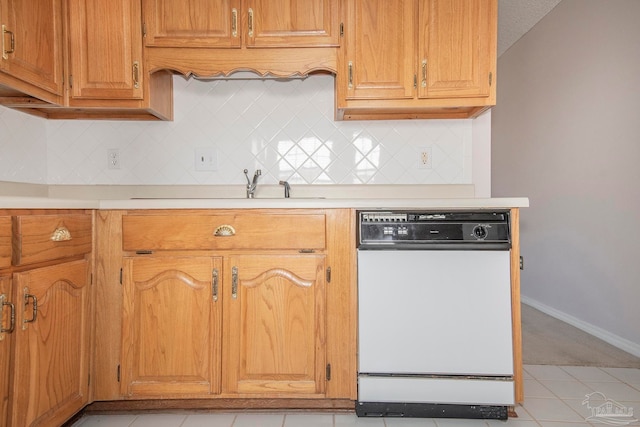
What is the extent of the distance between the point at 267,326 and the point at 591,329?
2457 millimetres

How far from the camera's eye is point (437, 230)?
1.54 meters

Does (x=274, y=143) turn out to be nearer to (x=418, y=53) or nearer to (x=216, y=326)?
(x=418, y=53)

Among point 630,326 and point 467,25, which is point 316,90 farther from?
point 630,326

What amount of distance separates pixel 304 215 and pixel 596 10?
272 cm

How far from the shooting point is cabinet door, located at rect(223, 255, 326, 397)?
60.9 inches

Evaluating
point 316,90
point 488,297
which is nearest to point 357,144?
point 316,90

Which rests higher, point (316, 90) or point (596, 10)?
point (596, 10)

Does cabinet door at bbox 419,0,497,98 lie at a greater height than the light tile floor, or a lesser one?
greater

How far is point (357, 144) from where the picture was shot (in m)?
2.11

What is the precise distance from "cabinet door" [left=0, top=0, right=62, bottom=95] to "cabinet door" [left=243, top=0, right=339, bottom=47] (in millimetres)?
835

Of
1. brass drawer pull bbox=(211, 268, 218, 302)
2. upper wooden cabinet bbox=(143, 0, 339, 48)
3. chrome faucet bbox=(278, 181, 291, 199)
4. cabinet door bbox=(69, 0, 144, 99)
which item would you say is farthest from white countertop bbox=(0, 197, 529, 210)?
upper wooden cabinet bbox=(143, 0, 339, 48)

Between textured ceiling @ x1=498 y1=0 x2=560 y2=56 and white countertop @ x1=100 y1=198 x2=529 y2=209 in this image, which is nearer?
white countertop @ x1=100 y1=198 x2=529 y2=209

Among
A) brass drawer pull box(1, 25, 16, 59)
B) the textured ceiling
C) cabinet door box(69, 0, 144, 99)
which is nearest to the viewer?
brass drawer pull box(1, 25, 16, 59)

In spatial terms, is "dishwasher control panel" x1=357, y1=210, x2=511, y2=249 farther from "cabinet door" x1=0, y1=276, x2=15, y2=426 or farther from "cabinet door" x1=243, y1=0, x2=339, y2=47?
"cabinet door" x1=0, y1=276, x2=15, y2=426
